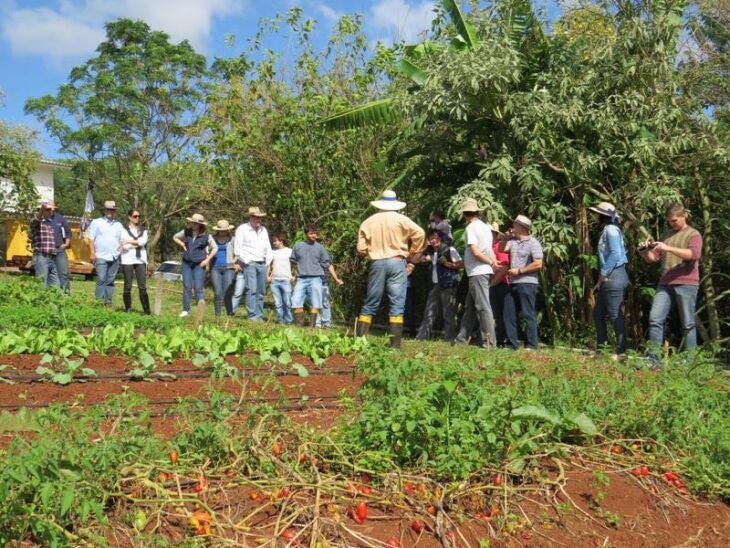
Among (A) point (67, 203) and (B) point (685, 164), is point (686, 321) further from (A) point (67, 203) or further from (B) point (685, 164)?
(A) point (67, 203)

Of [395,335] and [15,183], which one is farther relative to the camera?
[15,183]

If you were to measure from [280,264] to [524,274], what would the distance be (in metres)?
4.72

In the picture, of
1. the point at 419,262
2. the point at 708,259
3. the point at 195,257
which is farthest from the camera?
the point at 195,257

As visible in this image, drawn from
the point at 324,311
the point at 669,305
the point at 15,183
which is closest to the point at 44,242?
the point at 324,311

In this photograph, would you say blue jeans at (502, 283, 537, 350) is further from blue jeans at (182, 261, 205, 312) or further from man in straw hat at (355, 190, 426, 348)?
blue jeans at (182, 261, 205, 312)

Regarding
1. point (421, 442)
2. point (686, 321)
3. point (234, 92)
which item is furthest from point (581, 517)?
point (234, 92)

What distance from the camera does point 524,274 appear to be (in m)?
10.3

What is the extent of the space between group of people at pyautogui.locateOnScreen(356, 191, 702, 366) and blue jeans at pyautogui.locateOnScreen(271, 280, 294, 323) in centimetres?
324

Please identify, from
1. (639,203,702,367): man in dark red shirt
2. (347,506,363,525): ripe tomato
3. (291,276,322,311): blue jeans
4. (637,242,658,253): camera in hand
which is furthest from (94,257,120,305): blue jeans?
(347,506,363,525): ripe tomato

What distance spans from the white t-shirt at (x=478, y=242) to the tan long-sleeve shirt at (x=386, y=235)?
82 centimetres

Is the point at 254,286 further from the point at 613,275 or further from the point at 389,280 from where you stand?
the point at 613,275

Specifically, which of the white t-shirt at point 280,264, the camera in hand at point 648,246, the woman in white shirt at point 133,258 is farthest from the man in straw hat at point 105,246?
the camera in hand at point 648,246

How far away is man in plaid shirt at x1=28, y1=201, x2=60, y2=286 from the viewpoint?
13.5m

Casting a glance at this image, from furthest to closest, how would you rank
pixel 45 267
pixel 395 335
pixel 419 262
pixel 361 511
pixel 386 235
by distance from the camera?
pixel 45 267
pixel 419 262
pixel 386 235
pixel 395 335
pixel 361 511
